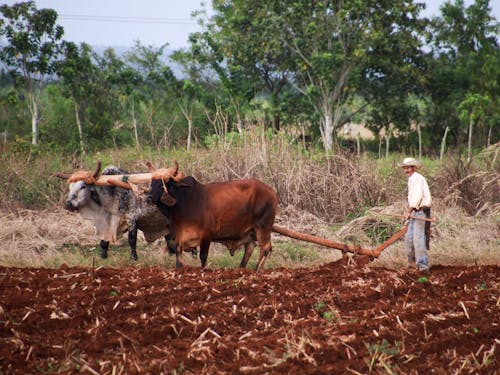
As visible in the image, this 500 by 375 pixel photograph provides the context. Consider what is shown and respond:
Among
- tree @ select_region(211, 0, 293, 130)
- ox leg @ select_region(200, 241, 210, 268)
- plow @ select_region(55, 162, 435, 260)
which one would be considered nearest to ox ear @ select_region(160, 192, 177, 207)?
plow @ select_region(55, 162, 435, 260)

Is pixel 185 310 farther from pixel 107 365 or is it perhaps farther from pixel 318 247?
pixel 318 247

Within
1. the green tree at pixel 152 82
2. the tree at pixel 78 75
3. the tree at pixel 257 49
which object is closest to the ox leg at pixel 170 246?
the tree at pixel 78 75

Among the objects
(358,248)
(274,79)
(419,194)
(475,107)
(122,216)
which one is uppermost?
(274,79)

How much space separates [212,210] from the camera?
811 centimetres

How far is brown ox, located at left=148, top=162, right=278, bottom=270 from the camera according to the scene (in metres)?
7.83

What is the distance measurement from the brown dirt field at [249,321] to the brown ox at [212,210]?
531 millimetres

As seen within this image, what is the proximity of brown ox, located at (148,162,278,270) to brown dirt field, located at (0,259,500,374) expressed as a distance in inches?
20.9

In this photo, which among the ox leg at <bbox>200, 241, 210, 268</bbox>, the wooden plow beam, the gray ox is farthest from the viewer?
the gray ox

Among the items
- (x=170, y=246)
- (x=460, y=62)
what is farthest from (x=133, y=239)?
(x=460, y=62)

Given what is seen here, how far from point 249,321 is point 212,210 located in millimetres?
2535

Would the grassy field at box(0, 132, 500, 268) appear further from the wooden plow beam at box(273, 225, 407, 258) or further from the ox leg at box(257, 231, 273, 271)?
the wooden plow beam at box(273, 225, 407, 258)

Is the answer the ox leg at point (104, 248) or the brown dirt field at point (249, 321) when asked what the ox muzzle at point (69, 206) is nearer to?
the ox leg at point (104, 248)

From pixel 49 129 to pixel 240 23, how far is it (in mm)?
9209

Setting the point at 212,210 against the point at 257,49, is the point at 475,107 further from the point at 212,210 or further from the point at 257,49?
the point at 212,210
